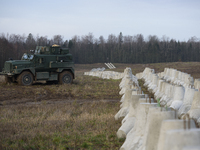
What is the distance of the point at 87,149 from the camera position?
566 cm

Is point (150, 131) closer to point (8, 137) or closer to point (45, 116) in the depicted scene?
point (8, 137)

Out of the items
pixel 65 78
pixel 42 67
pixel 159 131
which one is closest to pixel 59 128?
pixel 159 131

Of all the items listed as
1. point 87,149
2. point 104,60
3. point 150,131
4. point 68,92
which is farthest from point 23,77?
point 104,60

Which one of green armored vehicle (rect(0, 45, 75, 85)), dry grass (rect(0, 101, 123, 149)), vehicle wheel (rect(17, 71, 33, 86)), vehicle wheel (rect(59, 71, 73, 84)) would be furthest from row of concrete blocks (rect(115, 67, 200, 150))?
vehicle wheel (rect(59, 71, 73, 84))

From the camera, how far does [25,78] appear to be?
1881 centimetres

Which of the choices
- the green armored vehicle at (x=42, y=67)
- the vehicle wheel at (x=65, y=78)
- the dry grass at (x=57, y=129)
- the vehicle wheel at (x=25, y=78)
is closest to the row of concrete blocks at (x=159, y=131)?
the dry grass at (x=57, y=129)

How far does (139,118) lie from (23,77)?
14630mm

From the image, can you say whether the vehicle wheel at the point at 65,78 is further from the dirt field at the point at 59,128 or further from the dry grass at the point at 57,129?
the dry grass at the point at 57,129

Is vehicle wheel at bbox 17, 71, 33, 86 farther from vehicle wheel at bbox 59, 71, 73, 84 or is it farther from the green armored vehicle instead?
vehicle wheel at bbox 59, 71, 73, 84

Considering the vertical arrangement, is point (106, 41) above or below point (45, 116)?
above

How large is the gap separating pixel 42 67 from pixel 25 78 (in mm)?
1453

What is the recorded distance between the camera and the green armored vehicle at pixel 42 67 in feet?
61.5

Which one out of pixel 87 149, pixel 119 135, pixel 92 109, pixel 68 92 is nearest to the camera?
pixel 87 149

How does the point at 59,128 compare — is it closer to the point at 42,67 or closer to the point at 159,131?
the point at 159,131
